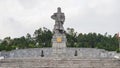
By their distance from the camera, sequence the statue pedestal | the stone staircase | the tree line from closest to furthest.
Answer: the stone staircase → the statue pedestal → the tree line

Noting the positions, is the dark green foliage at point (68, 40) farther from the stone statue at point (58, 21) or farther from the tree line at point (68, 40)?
the stone statue at point (58, 21)

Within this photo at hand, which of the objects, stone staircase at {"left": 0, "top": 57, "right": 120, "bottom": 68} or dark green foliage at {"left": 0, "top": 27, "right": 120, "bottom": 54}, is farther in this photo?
dark green foliage at {"left": 0, "top": 27, "right": 120, "bottom": 54}

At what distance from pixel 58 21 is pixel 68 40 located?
28665 millimetres

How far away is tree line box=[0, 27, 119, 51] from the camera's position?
5684 cm

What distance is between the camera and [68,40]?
5838 cm

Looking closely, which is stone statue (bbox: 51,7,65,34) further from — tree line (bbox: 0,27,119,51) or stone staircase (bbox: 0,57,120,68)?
tree line (bbox: 0,27,119,51)

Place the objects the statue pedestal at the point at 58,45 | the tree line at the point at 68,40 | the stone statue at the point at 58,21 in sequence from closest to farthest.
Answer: the statue pedestal at the point at 58,45, the stone statue at the point at 58,21, the tree line at the point at 68,40

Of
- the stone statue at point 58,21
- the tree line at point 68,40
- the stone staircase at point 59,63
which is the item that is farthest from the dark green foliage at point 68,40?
the stone staircase at point 59,63

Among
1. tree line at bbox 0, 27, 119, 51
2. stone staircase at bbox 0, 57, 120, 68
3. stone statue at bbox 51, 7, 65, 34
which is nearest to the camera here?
stone staircase at bbox 0, 57, 120, 68

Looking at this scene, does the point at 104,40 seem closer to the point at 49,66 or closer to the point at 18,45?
the point at 18,45

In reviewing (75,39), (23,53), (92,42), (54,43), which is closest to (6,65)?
(54,43)

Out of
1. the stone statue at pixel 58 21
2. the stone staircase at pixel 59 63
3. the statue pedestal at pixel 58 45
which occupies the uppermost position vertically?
the stone statue at pixel 58 21

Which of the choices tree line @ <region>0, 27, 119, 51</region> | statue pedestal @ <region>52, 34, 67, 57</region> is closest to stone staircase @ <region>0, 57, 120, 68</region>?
statue pedestal @ <region>52, 34, 67, 57</region>

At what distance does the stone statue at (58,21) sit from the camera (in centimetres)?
2958
